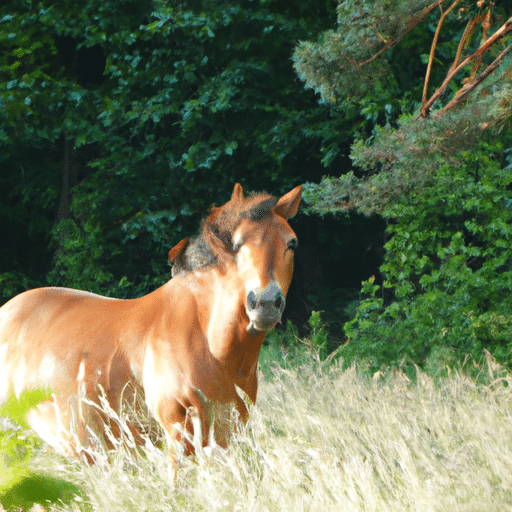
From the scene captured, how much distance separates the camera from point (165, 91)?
8891mm

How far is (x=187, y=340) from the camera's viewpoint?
9.53 ft

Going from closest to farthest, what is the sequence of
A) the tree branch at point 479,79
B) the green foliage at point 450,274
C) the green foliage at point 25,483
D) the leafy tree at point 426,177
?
the green foliage at point 25,483, the tree branch at point 479,79, the leafy tree at point 426,177, the green foliage at point 450,274

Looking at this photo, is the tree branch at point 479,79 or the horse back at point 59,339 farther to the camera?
the tree branch at point 479,79

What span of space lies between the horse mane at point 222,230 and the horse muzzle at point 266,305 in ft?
0.86

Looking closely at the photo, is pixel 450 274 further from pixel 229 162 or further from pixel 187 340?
pixel 187 340

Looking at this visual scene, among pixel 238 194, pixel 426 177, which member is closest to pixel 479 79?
pixel 426 177

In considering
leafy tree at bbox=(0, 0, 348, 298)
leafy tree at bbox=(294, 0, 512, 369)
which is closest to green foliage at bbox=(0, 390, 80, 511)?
leafy tree at bbox=(294, 0, 512, 369)

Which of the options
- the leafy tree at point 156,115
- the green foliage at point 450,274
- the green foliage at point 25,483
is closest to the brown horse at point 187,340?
the green foliage at point 25,483

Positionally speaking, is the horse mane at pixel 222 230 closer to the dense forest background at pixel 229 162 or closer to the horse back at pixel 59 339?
the horse back at pixel 59 339

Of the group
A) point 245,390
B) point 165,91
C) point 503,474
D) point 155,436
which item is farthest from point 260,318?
point 165,91

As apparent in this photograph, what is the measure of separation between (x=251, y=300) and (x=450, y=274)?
4464 mm

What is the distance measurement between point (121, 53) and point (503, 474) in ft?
26.7

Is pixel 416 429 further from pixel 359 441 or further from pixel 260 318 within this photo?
pixel 260 318

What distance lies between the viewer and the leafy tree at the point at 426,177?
4477 millimetres
